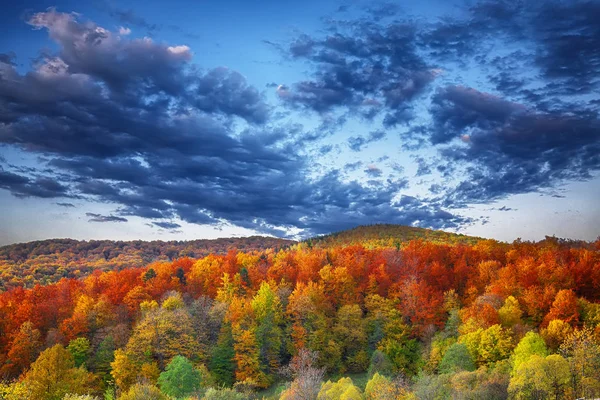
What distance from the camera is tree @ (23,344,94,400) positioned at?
61.3 meters

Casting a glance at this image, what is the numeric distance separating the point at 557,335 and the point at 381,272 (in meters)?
42.7

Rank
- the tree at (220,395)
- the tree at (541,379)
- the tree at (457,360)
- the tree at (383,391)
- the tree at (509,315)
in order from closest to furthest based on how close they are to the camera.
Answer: the tree at (220,395)
the tree at (383,391)
the tree at (541,379)
the tree at (457,360)
the tree at (509,315)

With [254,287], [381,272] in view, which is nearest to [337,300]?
[381,272]

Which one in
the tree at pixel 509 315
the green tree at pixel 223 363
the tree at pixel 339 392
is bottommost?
the green tree at pixel 223 363

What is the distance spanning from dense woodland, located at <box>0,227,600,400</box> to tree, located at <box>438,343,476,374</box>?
20 centimetres

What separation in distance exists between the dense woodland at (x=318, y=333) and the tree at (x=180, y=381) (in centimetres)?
18

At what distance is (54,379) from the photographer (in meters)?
63.2

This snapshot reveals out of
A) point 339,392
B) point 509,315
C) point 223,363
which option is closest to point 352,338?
point 223,363

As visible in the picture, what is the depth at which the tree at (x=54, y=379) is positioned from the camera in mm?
61291

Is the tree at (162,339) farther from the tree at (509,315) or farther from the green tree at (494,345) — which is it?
the tree at (509,315)

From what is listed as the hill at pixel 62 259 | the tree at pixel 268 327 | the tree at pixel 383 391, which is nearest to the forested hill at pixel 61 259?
the hill at pixel 62 259

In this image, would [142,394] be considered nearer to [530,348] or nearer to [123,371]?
[123,371]

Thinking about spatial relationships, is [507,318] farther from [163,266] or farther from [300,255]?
[163,266]

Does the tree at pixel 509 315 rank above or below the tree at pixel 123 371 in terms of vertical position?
above
